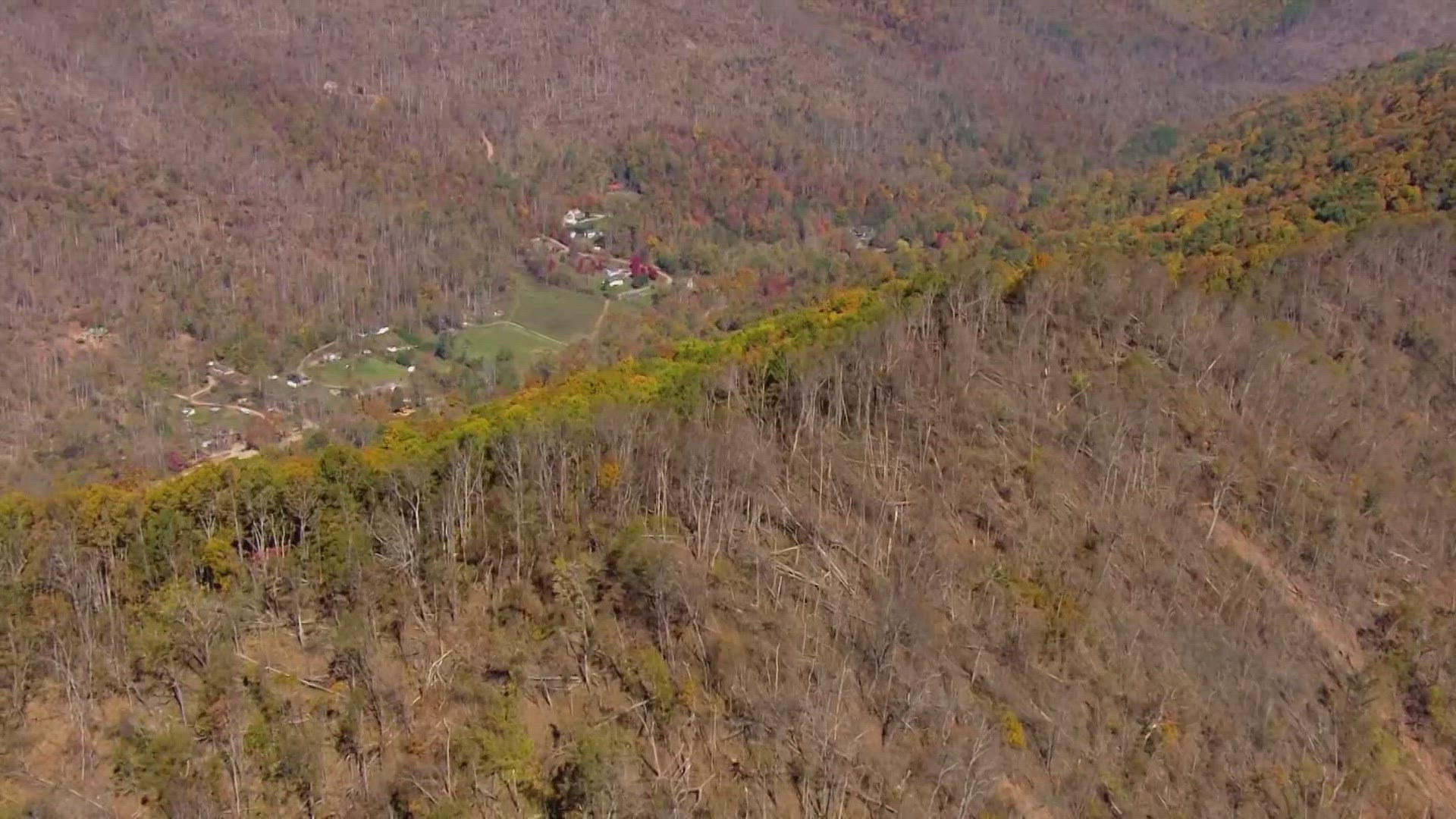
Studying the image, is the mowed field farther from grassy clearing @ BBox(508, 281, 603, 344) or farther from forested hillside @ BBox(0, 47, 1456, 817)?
forested hillside @ BBox(0, 47, 1456, 817)

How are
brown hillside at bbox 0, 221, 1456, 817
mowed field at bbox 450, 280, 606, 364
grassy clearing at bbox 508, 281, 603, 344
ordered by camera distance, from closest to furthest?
1. brown hillside at bbox 0, 221, 1456, 817
2. mowed field at bbox 450, 280, 606, 364
3. grassy clearing at bbox 508, 281, 603, 344

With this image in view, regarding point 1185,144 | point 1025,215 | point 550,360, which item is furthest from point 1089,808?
point 1185,144

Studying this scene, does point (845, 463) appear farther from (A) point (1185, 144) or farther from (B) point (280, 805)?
(A) point (1185, 144)

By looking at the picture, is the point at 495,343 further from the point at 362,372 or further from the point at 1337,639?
the point at 1337,639

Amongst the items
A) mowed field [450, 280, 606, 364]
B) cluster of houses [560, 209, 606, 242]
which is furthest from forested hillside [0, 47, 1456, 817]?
cluster of houses [560, 209, 606, 242]

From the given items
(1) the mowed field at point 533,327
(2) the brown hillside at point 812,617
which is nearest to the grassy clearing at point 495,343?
(1) the mowed field at point 533,327

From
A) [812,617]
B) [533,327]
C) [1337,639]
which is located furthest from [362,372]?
[1337,639]
